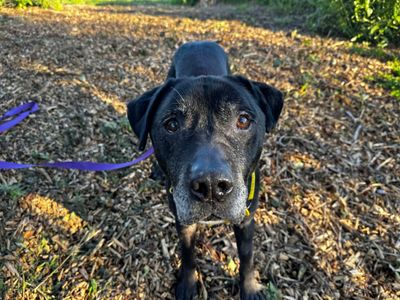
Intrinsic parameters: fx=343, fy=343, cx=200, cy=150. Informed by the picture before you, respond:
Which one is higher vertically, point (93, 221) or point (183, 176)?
point (183, 176)

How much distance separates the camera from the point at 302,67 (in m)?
6.48

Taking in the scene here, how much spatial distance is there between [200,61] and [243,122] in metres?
2.13

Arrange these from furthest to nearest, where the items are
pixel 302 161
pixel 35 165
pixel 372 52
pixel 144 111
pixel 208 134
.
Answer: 1. pixel 372 52
2. pixel 302 161
3. pixel 35 165
4. pixel 144 111
5. pixel 208 134

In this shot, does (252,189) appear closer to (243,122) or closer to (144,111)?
(243,122)

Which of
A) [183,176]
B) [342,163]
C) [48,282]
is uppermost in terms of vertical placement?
[183,176]

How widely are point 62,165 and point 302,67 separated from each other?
473 cm

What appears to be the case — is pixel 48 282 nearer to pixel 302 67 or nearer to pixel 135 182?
pixel 135 182

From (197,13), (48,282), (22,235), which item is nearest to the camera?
(48,282)

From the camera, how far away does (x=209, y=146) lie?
2385 millimetres

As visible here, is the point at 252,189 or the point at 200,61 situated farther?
the point at 200,61

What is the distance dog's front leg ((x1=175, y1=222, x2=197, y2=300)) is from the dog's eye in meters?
0.89

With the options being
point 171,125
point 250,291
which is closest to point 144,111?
point 171,125

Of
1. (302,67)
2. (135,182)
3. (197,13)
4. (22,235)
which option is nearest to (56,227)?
(22,235)

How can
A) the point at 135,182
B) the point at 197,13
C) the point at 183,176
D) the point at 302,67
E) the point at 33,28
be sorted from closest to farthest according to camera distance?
the point at 183,176 < the point at 135,182 < the point at 302,67 < the point at 33,28 < the point at 197,13
